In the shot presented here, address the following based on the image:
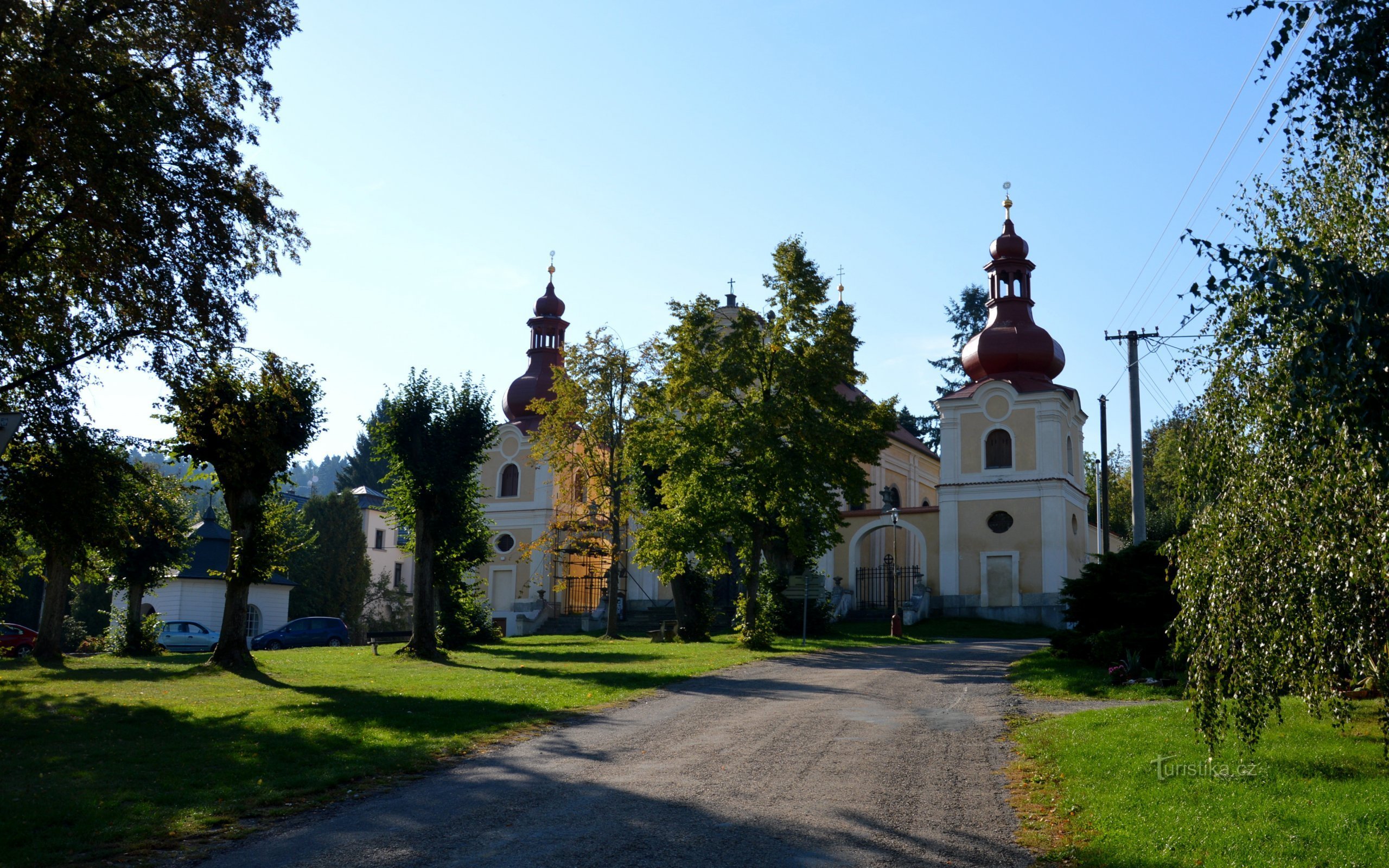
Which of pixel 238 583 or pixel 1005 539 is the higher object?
pixel 1005 539

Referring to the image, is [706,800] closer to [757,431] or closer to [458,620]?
[757,431]

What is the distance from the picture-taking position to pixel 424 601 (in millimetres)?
24516

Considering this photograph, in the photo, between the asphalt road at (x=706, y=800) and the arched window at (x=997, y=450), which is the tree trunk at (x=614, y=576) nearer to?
the arched window at (x=997, y=450)

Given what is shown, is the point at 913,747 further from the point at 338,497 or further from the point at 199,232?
the point at 338,497

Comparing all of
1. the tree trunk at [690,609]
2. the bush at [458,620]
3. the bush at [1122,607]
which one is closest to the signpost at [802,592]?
the tree trunk at [690,609]

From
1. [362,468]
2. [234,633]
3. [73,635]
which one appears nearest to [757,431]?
[234,633]

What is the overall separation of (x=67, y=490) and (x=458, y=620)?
45.3 ft

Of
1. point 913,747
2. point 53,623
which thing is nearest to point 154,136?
point 913,747

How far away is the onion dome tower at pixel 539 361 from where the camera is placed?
1933 inches

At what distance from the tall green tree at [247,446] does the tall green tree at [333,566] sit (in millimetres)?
31494

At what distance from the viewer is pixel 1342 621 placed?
27.3 feet

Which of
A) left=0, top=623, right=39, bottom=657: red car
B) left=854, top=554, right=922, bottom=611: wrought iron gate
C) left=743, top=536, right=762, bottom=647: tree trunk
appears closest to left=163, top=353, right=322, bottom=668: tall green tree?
left=743, top=536, right=762, bottom=647: tree trunk

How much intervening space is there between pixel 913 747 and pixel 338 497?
4816 centimetres

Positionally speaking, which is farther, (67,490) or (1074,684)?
(1074,684)
